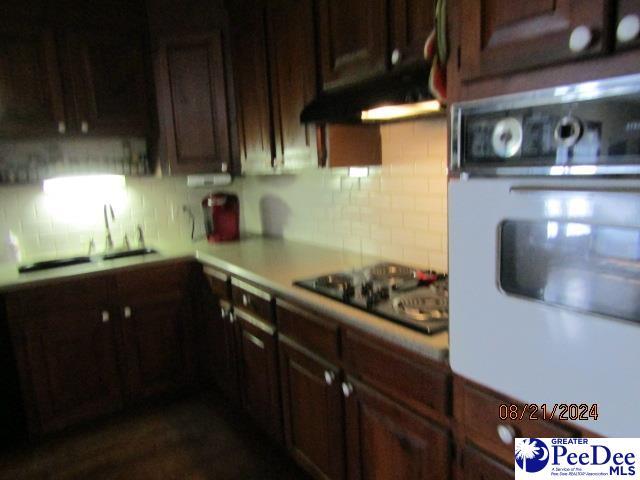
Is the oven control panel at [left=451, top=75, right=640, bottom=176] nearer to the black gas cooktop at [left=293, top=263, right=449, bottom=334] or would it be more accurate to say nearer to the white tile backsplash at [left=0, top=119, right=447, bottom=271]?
the black gas cooktop at [left=293, top=263, right=449, bottom=334]

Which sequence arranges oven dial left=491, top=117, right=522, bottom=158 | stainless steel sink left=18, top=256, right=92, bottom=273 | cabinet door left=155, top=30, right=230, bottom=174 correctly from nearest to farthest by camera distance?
oven dial left=491, top=117, right=522, bottom=158 < stainless steel sink left=18, top=256, right=92, bottom=273 < cabinet door left=155, top=30, right=230, bottom=174

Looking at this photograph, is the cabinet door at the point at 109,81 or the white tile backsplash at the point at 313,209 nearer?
the white tile backsplash at the point at 313,209

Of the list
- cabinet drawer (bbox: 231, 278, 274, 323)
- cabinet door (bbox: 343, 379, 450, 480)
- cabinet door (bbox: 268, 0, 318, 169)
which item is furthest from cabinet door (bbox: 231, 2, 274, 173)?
cabinet door (bbox: 343, 379, 450, 480)

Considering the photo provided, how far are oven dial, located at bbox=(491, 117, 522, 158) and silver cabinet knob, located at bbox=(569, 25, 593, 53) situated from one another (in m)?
0.16

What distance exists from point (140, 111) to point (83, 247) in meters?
0.93

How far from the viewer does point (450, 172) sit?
1.10 m

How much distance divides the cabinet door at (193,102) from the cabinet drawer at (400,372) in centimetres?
171

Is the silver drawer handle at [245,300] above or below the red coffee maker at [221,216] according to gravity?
below

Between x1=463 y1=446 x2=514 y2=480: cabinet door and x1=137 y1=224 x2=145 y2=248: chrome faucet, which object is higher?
x1=137 y1=224 x2=145 y2=248: chrome faucet

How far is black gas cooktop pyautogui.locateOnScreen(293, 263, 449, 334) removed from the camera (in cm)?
143

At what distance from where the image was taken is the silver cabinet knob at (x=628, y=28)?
764 millimetres

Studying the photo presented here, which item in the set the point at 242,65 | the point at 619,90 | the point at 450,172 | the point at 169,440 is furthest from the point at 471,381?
the point at 242,65

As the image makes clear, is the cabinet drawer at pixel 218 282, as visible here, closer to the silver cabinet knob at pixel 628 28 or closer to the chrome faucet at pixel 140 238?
the chrome faucet at pixel 140 238

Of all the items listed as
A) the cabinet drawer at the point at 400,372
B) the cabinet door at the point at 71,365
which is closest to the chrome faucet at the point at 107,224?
the cabinet door at the point at 71,365
